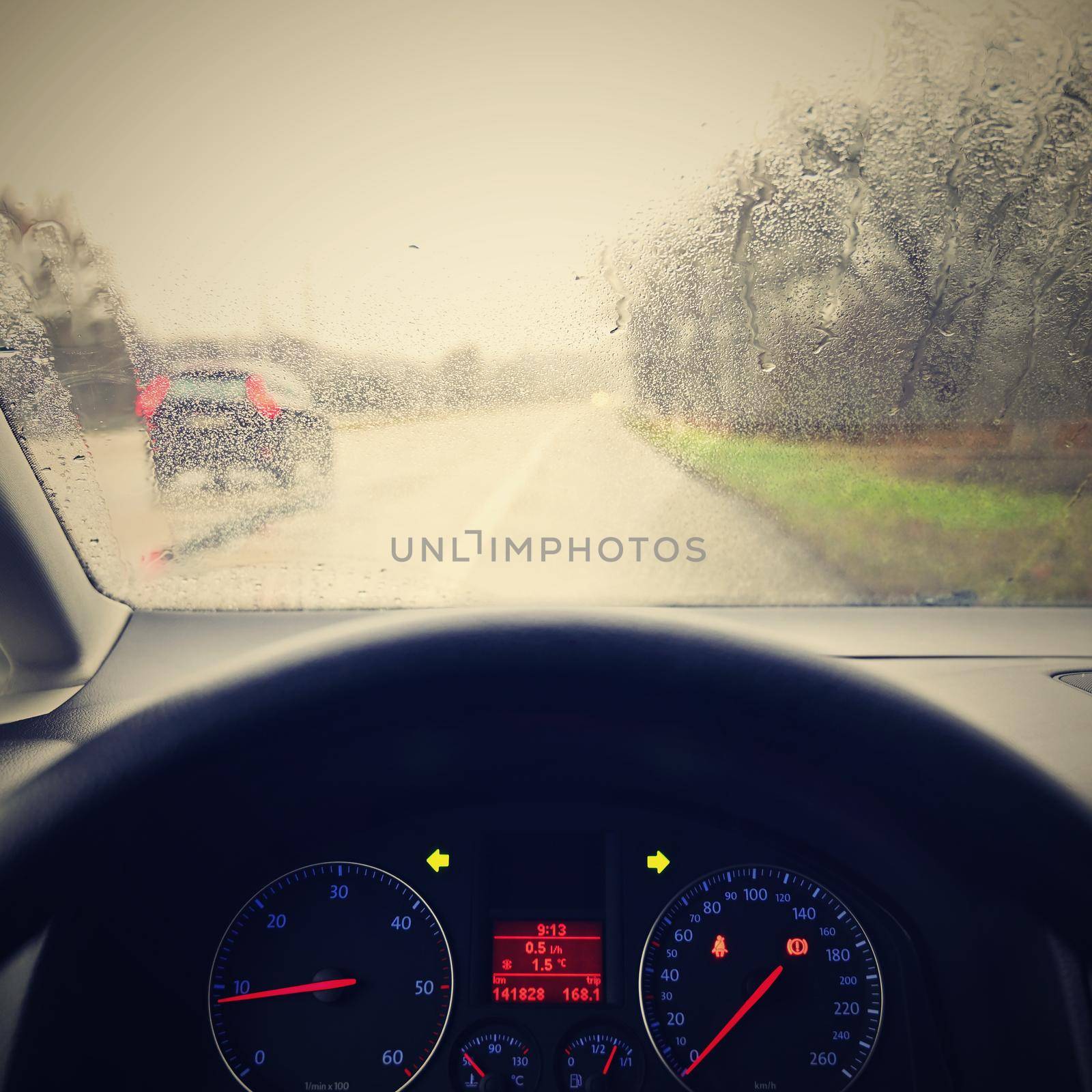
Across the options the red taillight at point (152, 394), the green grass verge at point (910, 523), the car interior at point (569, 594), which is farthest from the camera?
the green grass verge at point (910, 523)

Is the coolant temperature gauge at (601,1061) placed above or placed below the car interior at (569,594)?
below

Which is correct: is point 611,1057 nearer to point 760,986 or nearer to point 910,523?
point 760,986

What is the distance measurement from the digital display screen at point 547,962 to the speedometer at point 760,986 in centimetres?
10

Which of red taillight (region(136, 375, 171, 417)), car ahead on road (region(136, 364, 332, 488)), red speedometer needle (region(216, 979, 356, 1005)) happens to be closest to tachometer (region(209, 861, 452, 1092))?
red speedometer needle (region(216, 979, 356, 1005))

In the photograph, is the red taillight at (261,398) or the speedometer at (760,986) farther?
the red taillight at (261,398)

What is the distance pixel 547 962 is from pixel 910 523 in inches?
54.9

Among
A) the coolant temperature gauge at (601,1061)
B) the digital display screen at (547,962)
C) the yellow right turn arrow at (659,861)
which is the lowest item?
the coolant temperature gauge at (601,1061)

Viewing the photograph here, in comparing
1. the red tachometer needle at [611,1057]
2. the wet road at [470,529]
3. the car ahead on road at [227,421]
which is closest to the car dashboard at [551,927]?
the red tachometer needle at [611,1057]

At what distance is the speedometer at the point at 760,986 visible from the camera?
1714 millimetres

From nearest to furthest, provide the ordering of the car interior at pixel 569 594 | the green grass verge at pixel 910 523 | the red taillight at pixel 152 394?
the car interior at pixel 569 594 < the red taillight at pixel 152 394 < the green grass verge at pixel 910 523

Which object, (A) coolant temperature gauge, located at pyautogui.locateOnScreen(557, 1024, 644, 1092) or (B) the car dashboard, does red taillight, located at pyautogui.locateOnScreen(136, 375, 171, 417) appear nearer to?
(B) the car dashboard

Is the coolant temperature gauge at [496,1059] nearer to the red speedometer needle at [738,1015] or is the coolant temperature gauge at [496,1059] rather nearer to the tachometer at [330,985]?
the tachometer at [330,985]

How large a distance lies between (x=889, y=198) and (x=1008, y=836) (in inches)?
56.3

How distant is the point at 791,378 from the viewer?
2.30 m
